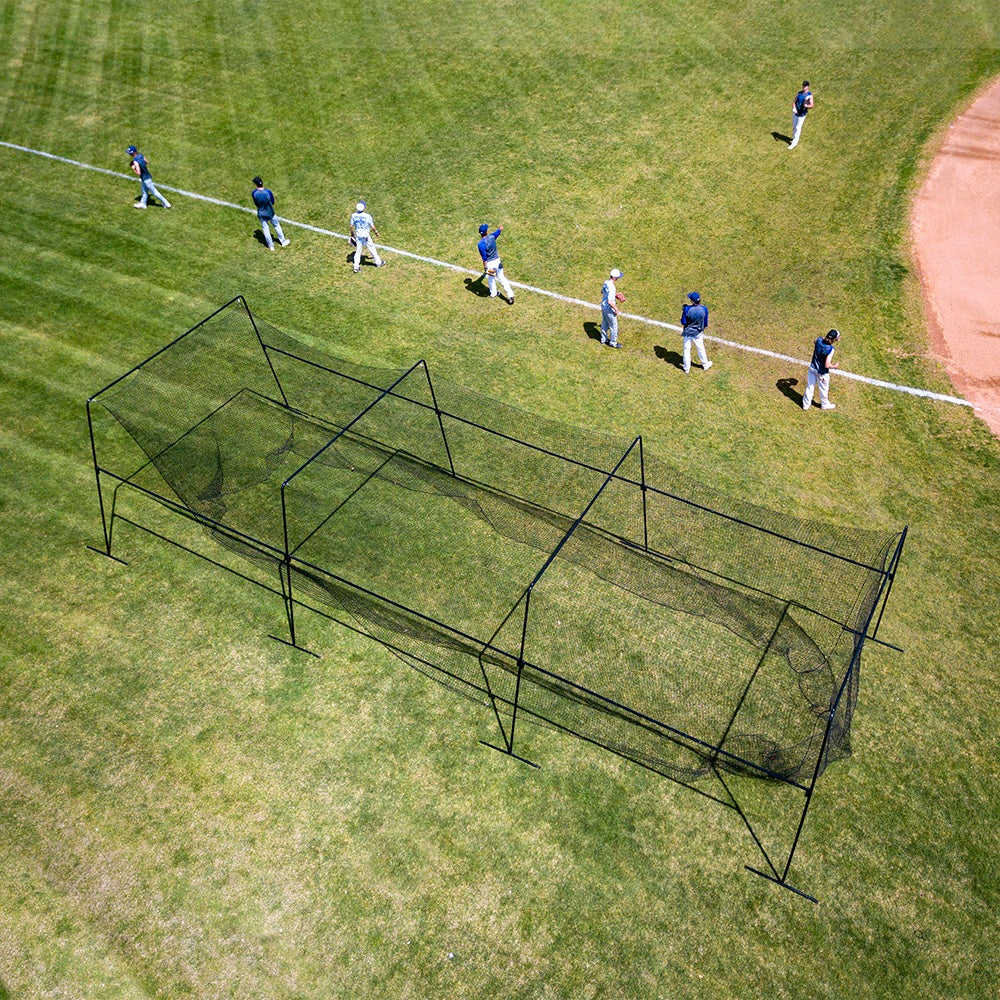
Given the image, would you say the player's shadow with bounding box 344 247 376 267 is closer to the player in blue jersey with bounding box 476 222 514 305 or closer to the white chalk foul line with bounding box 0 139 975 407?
the white chalk foul line with bounding box 0 139 975 407

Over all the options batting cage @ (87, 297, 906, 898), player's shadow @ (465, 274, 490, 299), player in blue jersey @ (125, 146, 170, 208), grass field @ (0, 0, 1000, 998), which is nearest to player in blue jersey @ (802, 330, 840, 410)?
grass field @ (0, 0, 1000, 998)

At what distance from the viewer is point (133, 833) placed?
12.6 m

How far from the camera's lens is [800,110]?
1036 inches

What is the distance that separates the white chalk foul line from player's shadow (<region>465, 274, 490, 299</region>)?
0.37 meters

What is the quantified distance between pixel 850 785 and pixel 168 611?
11255 millimetres

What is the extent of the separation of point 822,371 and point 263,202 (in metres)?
14.2

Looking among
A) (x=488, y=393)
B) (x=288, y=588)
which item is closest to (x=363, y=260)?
(x=488, y=393)

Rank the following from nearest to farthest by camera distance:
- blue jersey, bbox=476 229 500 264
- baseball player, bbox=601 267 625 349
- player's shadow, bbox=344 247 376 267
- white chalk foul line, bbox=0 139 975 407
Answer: baseball player, bbox=601 267 625 349
white chalk foul line, bbox=0 139 975 407
blue jersey, bbox=476 229 500 264
player's shadow, bbox=344 247 376 267

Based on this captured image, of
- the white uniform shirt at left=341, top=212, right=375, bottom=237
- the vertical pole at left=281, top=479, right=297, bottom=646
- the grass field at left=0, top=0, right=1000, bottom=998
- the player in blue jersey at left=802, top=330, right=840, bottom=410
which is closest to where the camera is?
the grass field at left=0, top=0, right=1000, bottom=998

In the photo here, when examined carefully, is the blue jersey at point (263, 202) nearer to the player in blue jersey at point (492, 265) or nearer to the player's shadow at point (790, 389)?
the player in blue jersey at point (492, 265)

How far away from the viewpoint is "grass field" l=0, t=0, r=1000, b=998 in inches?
464

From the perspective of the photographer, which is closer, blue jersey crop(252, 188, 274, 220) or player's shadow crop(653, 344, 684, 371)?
player's shadow crop(653, 344, 684, 371)

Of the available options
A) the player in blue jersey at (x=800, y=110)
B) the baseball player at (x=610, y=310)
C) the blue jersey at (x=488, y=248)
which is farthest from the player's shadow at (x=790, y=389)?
the player in blue jersey at (x=800, y=110)

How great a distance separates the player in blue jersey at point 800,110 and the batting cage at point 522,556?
1476cm
